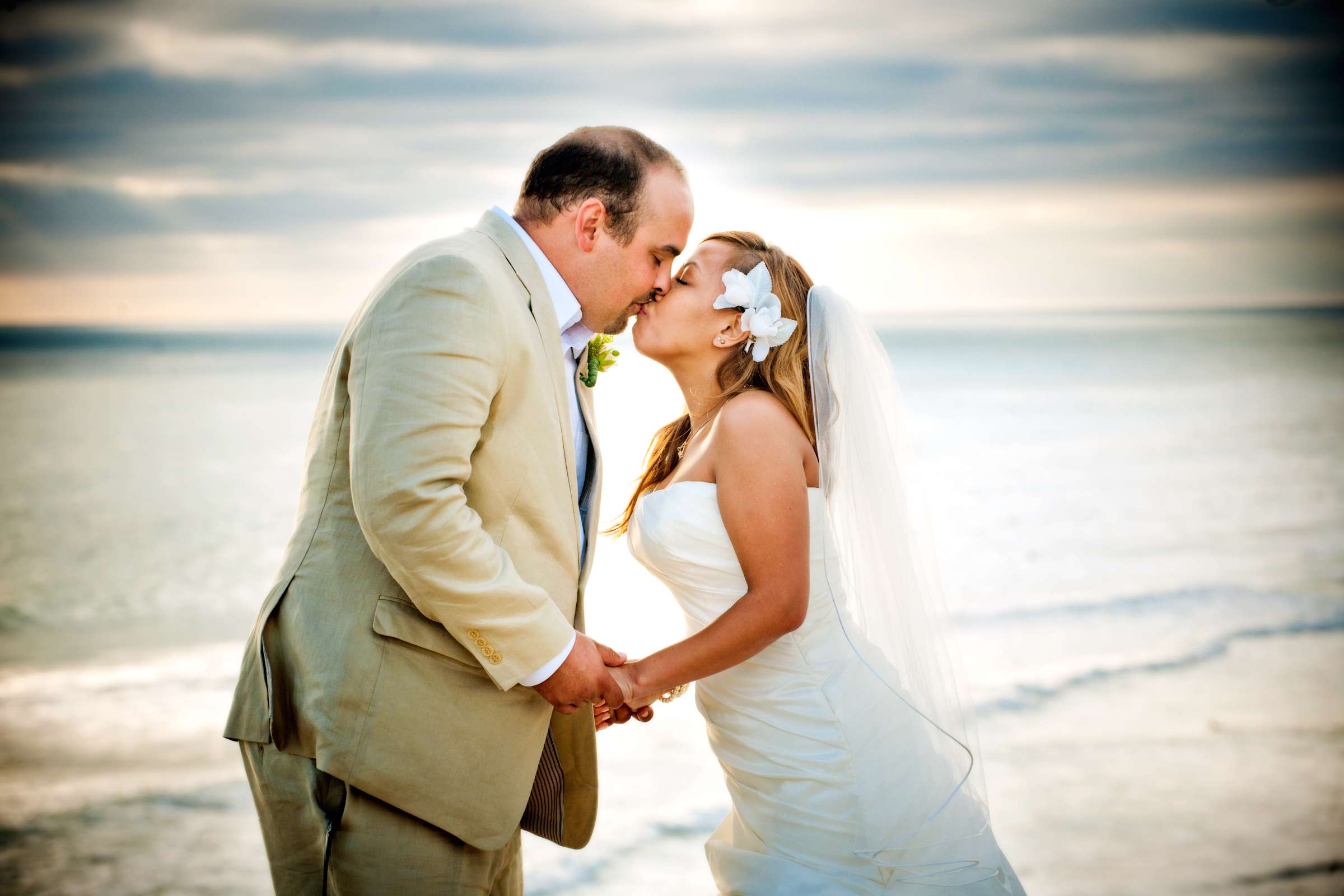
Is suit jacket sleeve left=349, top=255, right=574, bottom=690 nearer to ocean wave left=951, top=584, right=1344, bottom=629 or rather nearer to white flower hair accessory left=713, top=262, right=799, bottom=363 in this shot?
white flower hair accessory left=713, top=262, right=799, bottom=363

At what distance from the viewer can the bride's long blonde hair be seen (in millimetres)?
3045

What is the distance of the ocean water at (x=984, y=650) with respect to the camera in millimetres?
4719

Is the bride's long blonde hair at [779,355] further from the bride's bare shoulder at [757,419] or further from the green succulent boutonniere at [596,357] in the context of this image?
the green succulent boutonniere at [596,357]

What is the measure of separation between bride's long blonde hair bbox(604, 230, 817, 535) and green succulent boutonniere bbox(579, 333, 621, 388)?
1.27 ft

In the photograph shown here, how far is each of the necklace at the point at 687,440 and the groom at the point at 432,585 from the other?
0.80 metres

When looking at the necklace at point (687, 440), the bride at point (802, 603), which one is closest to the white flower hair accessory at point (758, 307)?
the bride at point (802, 603)

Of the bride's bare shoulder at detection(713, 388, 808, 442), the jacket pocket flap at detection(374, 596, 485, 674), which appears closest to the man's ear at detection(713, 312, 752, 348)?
the bride's bare shoulder at detection(713, 388, 808, 442)

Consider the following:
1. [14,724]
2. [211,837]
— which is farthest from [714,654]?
[14,724]

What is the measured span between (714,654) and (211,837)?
361cm

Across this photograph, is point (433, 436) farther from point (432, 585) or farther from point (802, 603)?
point (802, 603)

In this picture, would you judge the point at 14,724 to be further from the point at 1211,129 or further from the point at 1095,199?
the point at 1095,199

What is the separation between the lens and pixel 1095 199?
1341 inches

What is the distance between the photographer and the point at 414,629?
2.27 meters

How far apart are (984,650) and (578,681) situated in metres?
6.25
